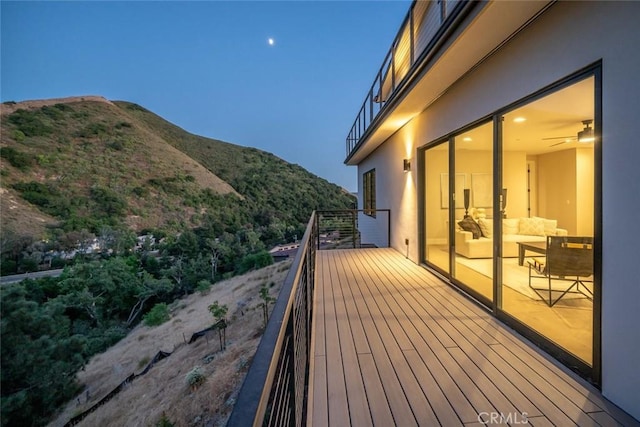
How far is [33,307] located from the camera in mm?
12070

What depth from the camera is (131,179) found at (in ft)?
85.3

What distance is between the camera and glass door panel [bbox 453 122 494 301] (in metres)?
3.57

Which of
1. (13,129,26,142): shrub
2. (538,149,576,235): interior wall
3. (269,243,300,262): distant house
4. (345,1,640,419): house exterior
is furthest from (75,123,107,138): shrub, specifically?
(538,149,576,235): interior wall

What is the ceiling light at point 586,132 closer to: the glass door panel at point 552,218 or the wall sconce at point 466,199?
the glass door panel at point 552,218

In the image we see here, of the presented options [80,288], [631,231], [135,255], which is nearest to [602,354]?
[631,231]

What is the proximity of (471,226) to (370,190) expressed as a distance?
13.3 feet

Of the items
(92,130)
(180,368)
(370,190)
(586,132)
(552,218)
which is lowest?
(180,368)

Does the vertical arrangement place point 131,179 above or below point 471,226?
above

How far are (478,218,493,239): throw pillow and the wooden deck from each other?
7.48 ft

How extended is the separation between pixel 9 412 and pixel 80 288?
8.12m

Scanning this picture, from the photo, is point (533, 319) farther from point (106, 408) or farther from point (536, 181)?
point (106, 408)

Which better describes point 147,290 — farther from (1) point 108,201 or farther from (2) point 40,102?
(2) point 40,102

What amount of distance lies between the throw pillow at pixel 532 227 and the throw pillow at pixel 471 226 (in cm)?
61

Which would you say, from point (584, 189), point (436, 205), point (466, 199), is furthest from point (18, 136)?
point (584, 189)
